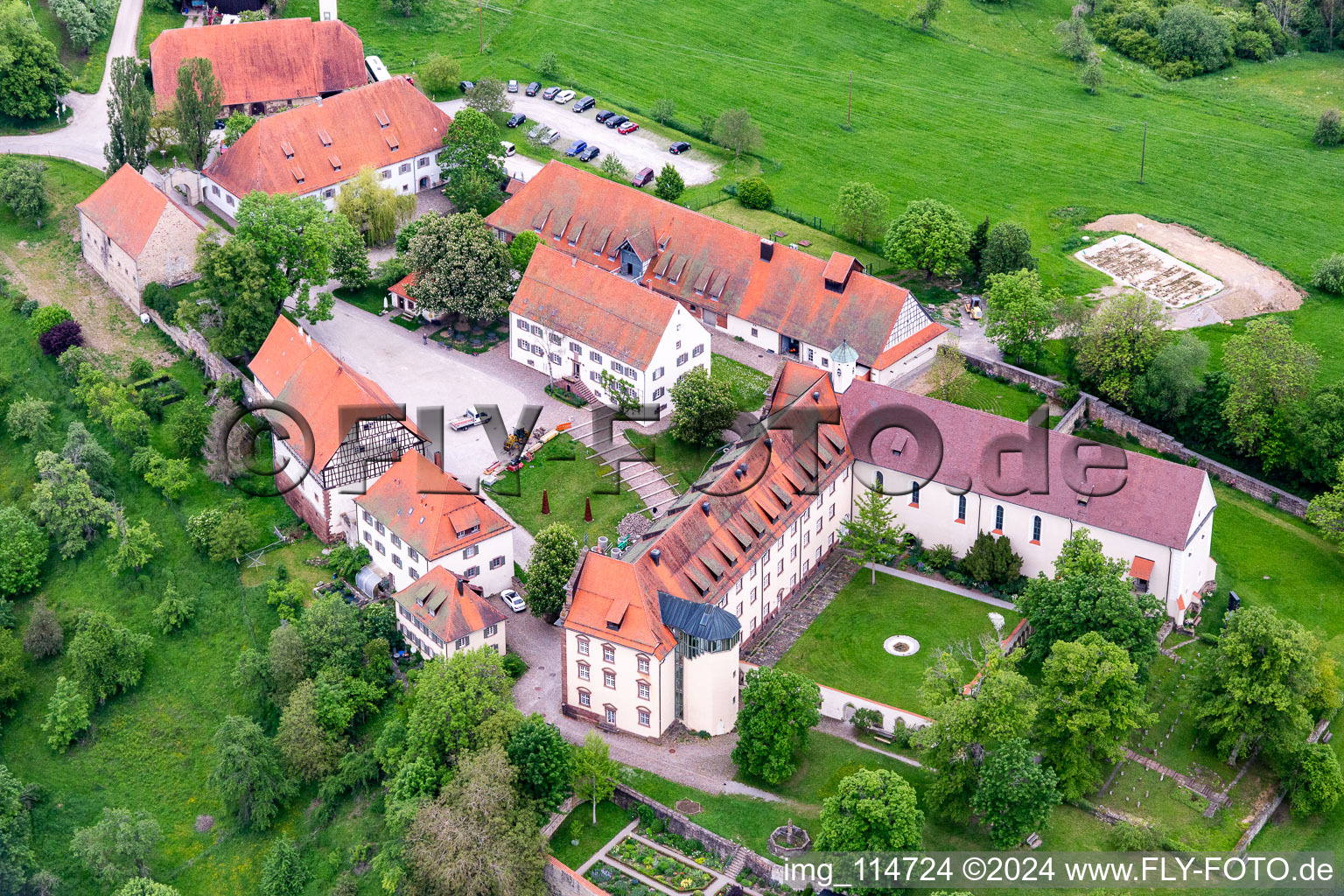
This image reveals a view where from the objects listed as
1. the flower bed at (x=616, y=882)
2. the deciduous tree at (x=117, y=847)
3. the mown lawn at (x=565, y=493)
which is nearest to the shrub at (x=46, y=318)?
the mown lawn at (x=565, y=493)

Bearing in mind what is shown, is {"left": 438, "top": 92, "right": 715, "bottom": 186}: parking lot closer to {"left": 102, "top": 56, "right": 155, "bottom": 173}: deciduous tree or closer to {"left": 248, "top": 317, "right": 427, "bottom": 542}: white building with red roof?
{"left": 102, "top": 56, "right": 155, "bottom": 173}: deciduous tree

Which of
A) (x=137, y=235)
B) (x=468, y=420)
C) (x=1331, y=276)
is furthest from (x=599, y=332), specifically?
(x=1331, y=276)

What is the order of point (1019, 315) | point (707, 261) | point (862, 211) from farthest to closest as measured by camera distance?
1. point (862, 211)
2. point (707, 261)
3. point (1019, 315)

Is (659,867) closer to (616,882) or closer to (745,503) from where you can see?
(616,882)

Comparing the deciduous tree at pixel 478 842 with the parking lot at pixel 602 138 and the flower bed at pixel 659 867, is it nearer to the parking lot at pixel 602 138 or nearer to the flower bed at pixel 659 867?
the flower bed at pixel 659 867

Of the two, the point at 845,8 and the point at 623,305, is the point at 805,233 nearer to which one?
the point at 623,305
